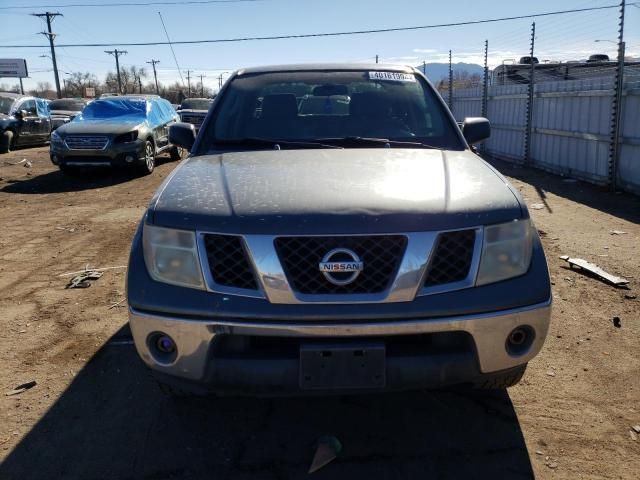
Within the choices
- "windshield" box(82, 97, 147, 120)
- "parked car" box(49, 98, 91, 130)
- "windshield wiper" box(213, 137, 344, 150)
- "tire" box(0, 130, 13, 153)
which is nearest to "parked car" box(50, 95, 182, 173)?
"windshield" box(82, 97, 147, 120)

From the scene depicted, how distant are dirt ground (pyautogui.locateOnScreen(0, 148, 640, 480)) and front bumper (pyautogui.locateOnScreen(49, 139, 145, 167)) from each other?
24.1 ft

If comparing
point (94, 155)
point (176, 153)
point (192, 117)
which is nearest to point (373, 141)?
point (94, 155)

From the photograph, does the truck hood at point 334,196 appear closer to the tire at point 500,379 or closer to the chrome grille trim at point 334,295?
the chrome grille trim at point 334,295

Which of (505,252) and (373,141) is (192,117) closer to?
(373,141)

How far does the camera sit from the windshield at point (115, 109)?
496 inches

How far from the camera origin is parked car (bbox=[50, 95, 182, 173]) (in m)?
11.4

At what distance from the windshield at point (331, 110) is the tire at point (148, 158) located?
867 cm

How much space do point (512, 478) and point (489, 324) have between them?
26.8 inches

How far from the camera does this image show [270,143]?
3477 millimetres

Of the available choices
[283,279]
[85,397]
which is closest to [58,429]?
[85,397]

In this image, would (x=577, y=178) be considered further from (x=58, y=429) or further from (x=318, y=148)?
(x=58, y=429)

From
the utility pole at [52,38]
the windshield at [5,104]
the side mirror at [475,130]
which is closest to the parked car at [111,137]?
the windshield at [5,104]

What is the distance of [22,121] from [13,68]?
45.3m

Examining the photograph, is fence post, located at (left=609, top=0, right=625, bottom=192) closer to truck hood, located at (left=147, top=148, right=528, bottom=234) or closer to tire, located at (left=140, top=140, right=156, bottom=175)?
truck hood, located at (left=147, top=148, right=528, bottom=234)
